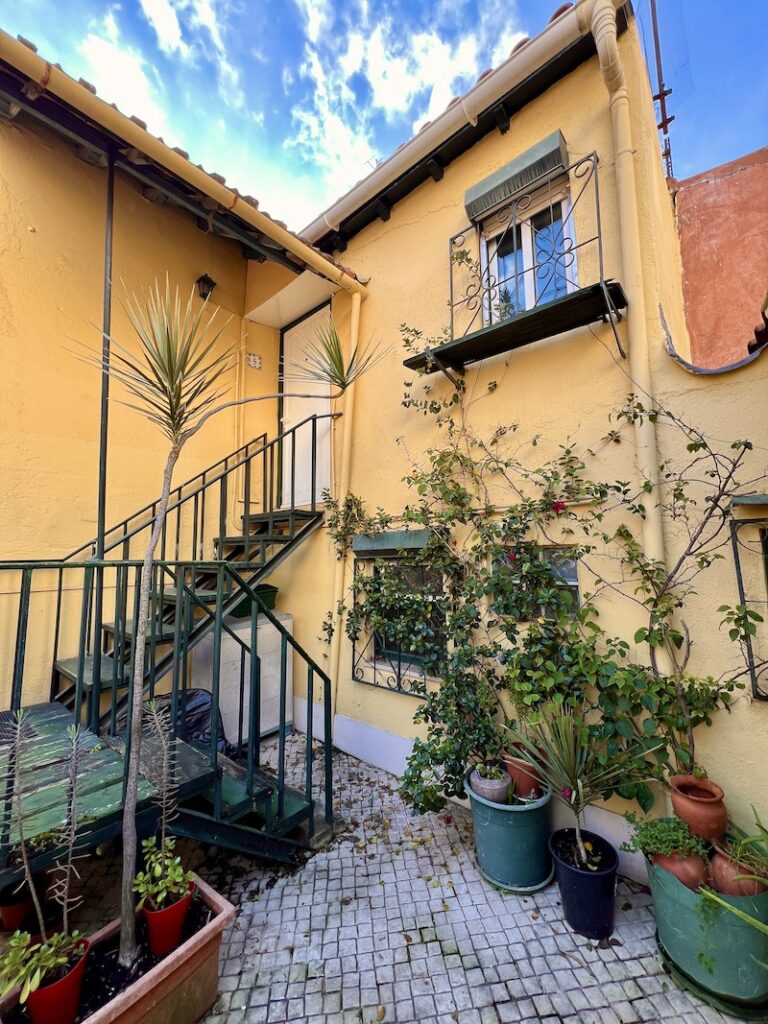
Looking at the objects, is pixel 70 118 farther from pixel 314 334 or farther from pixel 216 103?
pixel 314 334

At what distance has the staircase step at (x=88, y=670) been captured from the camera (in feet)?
11.4

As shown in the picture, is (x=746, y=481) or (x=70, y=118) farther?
(x=70, y=118)

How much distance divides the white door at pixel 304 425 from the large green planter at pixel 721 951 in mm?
4547

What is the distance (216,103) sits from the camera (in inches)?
200

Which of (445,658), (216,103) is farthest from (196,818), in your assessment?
(216,103)

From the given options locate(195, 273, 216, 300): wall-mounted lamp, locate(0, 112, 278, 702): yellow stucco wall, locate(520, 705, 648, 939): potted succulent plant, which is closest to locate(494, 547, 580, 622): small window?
locate(520, 705, 648, 939): potted succulent plant

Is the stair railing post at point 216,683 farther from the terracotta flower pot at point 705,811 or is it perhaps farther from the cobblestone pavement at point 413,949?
the terracotta flower pot at point 705,811

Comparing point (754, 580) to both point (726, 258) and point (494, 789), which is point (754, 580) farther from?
point (726, 258)

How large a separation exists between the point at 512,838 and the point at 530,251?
4.86 metres

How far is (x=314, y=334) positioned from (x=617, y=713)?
571 centimetres

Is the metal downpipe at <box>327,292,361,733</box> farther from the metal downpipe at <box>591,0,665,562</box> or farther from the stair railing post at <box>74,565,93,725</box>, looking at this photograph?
the metal downpipe at <box>591,0,665,562</box>

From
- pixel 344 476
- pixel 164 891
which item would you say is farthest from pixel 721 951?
pixel 344 476

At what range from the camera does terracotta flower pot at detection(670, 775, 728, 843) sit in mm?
2291

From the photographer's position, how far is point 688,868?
2211 millimetres
